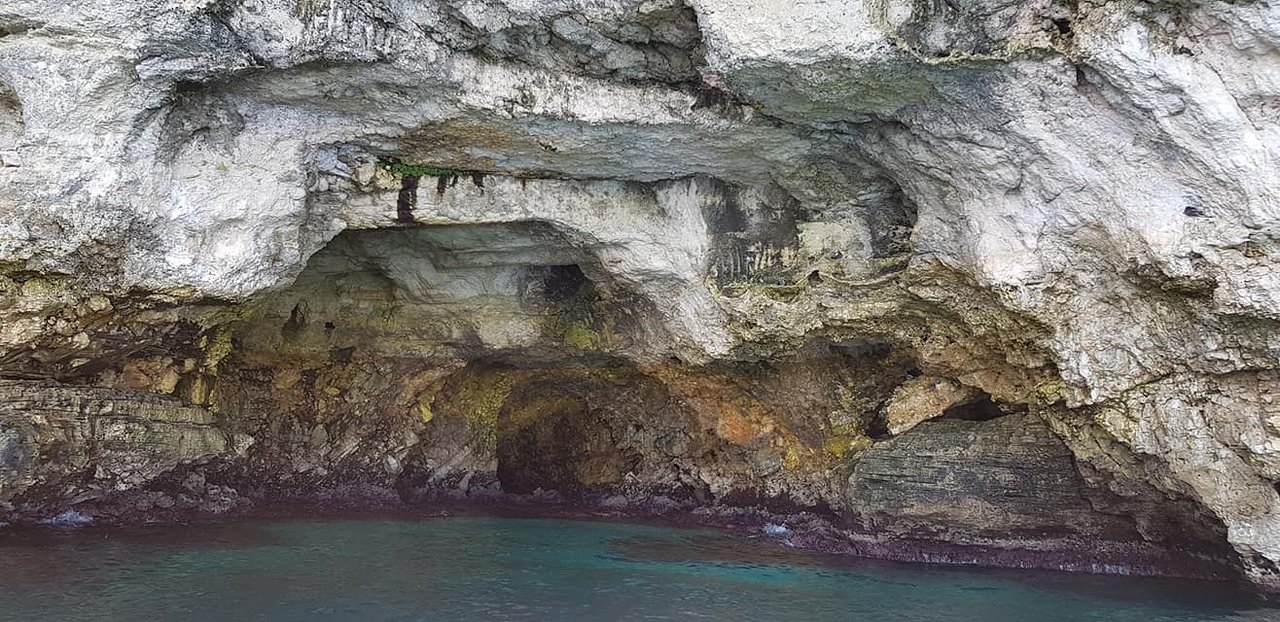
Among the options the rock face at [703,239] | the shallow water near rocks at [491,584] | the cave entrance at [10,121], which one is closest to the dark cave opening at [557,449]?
the rock face at [703,239]

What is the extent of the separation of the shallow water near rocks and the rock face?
966mm

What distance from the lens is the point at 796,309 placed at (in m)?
10.1

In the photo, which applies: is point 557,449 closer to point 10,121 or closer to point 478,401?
point 478,401

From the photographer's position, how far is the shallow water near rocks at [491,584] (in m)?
7.75

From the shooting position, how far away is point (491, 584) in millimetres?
8953

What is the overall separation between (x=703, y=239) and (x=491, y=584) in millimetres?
4461

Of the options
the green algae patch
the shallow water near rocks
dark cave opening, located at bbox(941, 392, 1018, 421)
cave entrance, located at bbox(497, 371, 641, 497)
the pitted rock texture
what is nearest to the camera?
the shallow water near rocks

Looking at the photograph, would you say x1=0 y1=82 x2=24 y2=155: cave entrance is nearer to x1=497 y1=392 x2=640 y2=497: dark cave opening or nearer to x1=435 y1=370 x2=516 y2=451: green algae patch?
x1=435 y1=370 x2=516 y2=451: green algae patch

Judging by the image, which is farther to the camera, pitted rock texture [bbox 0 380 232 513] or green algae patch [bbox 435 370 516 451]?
green algae patch [bbox 435 370 516 451]

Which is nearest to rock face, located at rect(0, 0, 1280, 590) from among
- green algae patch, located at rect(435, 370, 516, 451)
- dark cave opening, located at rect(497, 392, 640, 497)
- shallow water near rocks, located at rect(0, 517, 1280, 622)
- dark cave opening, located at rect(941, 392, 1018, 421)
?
dark cave opening, located at rect(941, 392, 1018, 421)

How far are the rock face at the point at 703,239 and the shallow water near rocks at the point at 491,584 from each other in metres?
0.97

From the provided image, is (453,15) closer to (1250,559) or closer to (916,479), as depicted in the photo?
(916,479)

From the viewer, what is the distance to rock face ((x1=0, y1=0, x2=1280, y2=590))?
22.7 ft


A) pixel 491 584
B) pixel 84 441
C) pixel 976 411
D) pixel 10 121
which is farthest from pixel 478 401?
pixel 10 121
